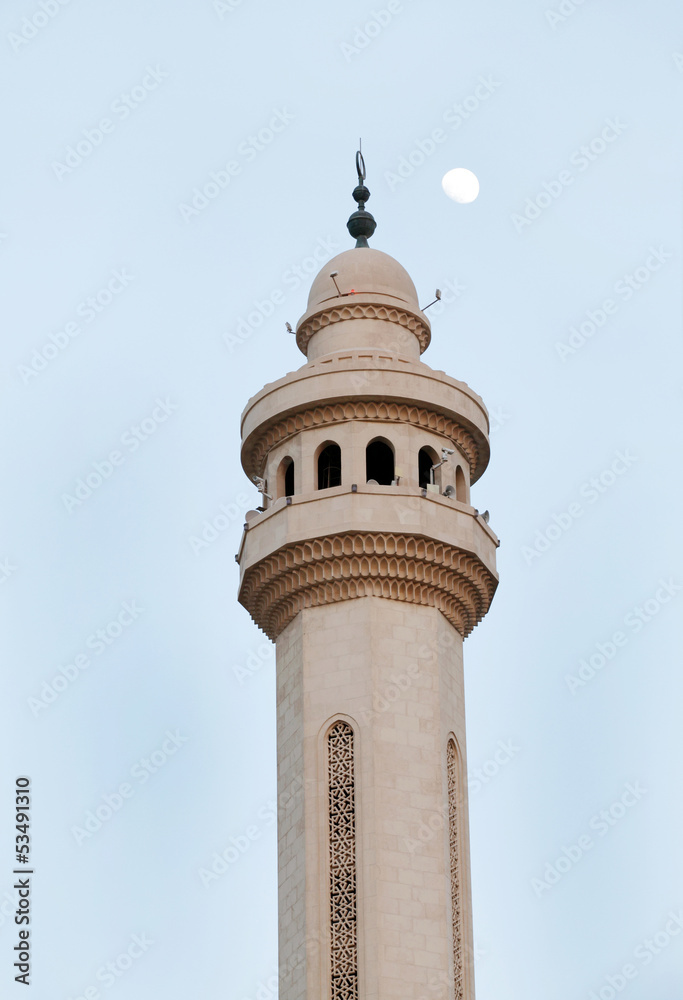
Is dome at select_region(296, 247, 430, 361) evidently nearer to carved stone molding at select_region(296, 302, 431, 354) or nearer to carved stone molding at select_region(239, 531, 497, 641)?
carved stone molding at select_region(296, 302, 431, 354)

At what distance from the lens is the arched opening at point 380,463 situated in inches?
1674

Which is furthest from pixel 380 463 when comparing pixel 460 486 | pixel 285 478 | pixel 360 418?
pixel 285 478

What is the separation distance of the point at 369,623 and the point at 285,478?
4234 mm

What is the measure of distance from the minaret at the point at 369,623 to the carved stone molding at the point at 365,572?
4cm

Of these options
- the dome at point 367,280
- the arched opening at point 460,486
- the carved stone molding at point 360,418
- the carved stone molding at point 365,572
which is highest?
the dome at point 367,280

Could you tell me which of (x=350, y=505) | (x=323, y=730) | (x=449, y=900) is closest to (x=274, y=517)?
(x=350, y=505)

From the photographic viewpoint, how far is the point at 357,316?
145ft

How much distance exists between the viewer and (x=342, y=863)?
126ft

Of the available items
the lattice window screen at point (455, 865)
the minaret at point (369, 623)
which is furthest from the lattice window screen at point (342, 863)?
the lattice window screen at point (455, 865)

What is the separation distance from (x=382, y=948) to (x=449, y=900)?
180cm

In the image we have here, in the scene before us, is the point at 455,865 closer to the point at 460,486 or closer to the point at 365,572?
the point at 365,572

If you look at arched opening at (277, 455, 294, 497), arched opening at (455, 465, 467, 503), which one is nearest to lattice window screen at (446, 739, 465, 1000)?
arched opening at (455, 465, 467, 503)

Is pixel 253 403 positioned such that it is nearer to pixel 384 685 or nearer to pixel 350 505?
pixel 350 505

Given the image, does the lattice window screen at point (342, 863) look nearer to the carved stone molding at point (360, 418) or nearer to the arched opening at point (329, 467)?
the arched opening at point (329, 467)
